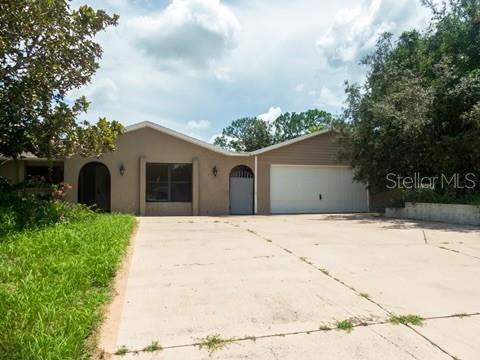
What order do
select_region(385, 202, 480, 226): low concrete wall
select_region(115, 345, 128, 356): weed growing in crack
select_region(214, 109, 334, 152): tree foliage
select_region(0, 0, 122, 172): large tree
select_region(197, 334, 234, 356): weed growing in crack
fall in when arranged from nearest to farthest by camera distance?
select_region(115, 345, 128, 356): weed growing in crack, select_region(197, 334, 234, 356): weed growing in crack, select_region(0, 0, 122, 172): large tree, select_region(385, 202, 480, 226): low concrete wall, select_region(214, 109, 334, 152): tree foliage

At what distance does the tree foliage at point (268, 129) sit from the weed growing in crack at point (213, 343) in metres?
37.8

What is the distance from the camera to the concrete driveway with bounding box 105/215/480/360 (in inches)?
120

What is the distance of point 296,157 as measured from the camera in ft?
57.3

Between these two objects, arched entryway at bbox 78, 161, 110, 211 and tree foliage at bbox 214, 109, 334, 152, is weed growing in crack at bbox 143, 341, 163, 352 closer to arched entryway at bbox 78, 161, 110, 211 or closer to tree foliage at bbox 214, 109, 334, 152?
arched entryway at bbox 78, 161, 110, 211

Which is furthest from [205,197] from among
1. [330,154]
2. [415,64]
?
[415,64]

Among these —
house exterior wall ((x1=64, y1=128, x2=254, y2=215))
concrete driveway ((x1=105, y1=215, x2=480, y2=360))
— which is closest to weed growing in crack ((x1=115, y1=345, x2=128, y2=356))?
concrete driveway ((x1=105, y1=215, x2=480, y2=360))

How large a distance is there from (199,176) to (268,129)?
26.7 m

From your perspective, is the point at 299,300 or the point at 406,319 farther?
the point at 299,300

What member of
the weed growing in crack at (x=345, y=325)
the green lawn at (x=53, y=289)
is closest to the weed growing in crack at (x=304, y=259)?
the weed growing in crack at (x=345, y=325)

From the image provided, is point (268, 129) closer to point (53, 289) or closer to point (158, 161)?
point (158, 161)

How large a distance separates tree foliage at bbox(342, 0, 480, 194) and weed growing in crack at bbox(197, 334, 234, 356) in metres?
11.2

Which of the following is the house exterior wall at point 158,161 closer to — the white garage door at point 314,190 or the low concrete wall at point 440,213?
the white garage door at point 314,190

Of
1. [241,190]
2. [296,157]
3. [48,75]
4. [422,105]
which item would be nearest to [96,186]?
[241,190]

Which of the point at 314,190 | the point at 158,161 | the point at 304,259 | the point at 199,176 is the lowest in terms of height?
the point at 304,259
